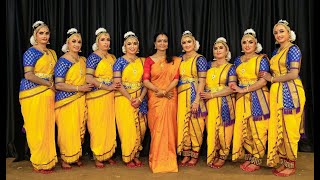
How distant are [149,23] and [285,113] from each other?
2007 mm

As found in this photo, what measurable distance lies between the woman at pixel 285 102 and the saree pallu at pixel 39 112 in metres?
2.21

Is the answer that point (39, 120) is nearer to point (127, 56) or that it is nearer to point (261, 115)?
point (127, 56)

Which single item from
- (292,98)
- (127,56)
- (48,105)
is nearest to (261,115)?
(292,98)

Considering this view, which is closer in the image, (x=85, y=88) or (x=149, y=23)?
(x=85, y=88)

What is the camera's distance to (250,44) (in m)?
3.68

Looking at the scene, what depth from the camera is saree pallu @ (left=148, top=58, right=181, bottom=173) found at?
146 inches

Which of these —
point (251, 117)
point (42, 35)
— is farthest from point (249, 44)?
point (42, 35)

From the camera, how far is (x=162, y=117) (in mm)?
3750

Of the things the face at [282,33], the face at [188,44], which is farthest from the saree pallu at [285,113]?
the face at [188,44]

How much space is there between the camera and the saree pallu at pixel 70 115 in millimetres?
3744

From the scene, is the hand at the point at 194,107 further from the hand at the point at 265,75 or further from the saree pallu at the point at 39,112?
the saree pallu at the point at 39,112

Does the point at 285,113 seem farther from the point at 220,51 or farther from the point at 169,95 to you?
the point at 169,95

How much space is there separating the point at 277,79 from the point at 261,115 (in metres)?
0.40

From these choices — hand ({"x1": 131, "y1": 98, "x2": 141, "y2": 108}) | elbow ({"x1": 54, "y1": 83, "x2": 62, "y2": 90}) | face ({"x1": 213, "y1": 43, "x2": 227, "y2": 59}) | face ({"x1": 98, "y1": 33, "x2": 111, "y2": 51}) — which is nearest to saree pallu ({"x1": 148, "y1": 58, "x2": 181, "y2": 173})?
hand ({"x1": 131, "y1": 98, "x2": 141, "y2": 108})
